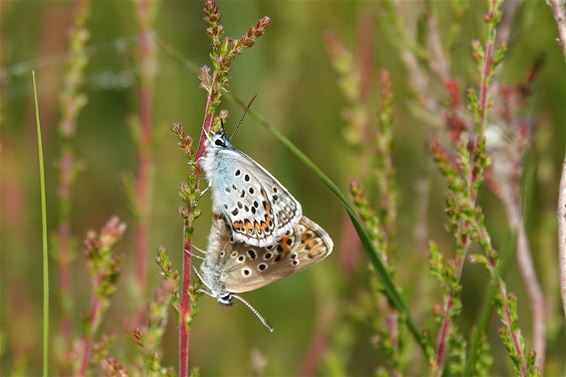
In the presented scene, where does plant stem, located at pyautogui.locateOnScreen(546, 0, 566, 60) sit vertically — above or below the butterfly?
above

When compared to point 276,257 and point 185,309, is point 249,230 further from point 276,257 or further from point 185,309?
point 185,309

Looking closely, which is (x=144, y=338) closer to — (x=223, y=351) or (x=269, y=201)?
(x=269, y=201)

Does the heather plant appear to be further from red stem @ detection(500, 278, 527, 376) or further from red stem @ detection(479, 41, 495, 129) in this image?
red stem @ detection(500, 278, 527, 376)

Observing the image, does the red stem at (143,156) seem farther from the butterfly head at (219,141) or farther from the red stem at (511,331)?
the red stem at (511,331)

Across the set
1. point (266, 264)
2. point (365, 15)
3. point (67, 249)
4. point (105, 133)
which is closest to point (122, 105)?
point (105, 133)

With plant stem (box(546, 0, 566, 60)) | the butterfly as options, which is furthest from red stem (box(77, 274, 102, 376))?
plant stem (box(546, 0, 566, 60))

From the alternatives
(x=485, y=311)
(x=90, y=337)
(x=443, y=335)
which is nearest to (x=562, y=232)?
(x=485, y=311)

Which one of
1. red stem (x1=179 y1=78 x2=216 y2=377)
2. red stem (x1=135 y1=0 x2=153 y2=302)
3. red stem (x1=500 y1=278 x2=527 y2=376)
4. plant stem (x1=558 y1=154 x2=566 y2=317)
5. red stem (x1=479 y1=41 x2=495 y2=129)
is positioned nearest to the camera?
red stem (x1=179 y1=78 x2=216 y2=377)

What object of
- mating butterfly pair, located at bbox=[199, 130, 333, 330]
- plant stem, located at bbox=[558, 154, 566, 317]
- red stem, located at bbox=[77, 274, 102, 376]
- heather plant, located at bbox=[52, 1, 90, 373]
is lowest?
plant stem, located at bbox=[558, 154, 566, 317]
